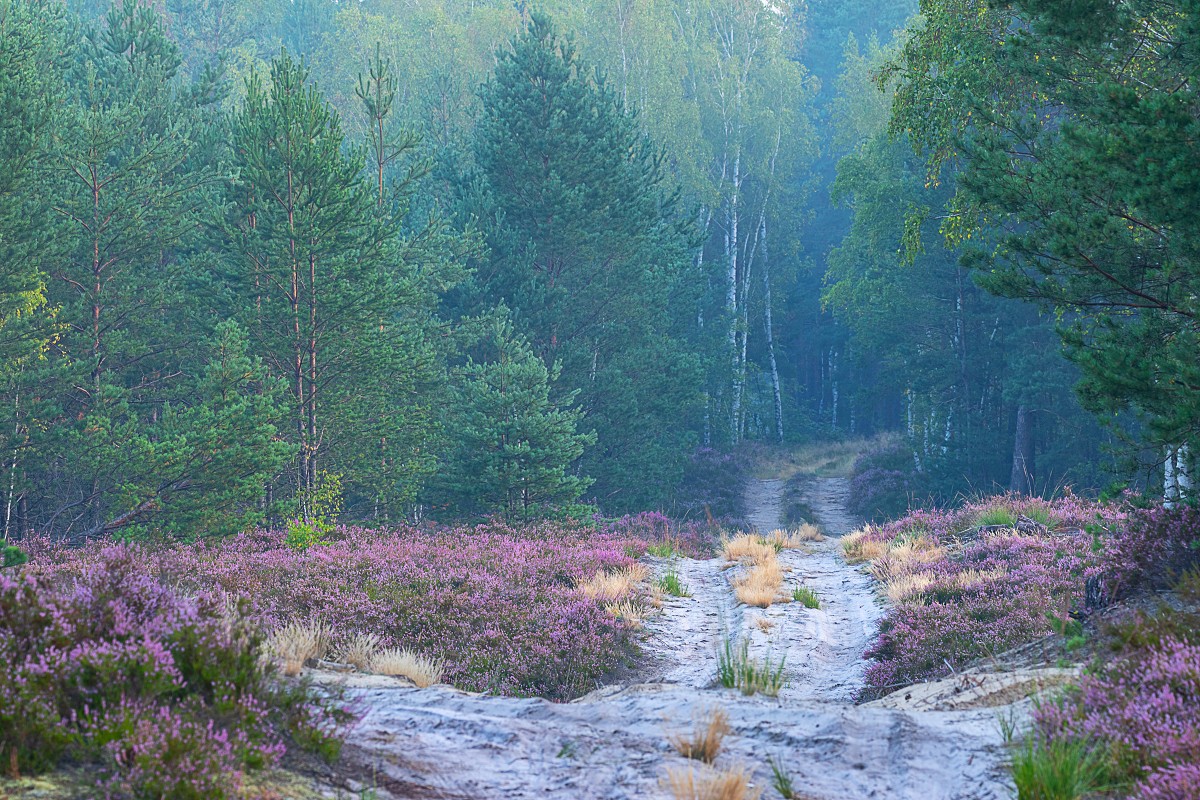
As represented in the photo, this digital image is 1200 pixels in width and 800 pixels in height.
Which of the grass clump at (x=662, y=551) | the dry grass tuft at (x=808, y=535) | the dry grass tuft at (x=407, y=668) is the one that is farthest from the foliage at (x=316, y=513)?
the dry grass tuft at (x=808, y=535)

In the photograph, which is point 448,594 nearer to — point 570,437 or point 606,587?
point 606,587

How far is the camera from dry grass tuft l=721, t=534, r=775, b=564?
617 inches

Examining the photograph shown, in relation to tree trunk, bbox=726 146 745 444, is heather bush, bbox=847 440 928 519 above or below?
below

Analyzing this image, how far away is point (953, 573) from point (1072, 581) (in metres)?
2.25

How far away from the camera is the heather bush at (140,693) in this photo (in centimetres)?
368

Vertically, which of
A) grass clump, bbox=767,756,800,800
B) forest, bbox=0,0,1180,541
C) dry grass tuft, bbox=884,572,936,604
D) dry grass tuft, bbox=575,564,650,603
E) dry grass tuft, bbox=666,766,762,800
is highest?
forest, bbox=0,0,1180,541

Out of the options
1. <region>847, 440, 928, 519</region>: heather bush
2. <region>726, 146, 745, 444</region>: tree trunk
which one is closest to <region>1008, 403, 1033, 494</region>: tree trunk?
<region>847, 440, 928, 519</region>: heather bush

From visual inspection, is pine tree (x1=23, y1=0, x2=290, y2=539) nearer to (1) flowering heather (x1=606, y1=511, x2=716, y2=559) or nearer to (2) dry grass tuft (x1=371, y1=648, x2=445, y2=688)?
(1) flowering heather (x1=606, y1=511, x2=716, y2=559)

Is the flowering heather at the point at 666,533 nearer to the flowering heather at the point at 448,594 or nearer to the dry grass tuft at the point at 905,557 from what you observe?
the flowering heather at the point at 448,594

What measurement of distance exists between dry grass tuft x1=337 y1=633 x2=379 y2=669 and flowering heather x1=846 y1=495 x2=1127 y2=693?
4.46 m

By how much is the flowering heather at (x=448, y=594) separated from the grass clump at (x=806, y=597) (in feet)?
9.43

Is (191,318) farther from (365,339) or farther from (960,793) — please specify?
(960,793)

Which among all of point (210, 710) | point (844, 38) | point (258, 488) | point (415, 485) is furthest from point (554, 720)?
point (844, 38)

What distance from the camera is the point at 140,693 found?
4102mm
